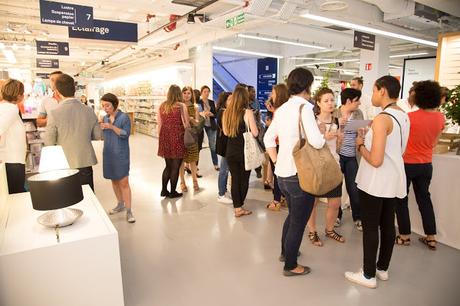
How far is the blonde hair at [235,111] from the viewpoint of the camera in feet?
12.1

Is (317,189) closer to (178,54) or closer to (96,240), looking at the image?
(96,240)

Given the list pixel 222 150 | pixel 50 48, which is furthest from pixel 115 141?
pixel 50 48

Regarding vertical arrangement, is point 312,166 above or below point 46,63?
below

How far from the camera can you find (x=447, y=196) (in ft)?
10.6

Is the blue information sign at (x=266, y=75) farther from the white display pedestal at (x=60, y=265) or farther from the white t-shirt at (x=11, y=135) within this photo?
the white display pedestal at (x=60, y=265)

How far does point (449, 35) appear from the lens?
21.8ft

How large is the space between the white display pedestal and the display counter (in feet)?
10.1

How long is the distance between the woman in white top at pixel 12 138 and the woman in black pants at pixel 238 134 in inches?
81.3

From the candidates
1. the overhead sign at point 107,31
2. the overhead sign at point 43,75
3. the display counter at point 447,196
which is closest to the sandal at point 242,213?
the display counter at point 447,196

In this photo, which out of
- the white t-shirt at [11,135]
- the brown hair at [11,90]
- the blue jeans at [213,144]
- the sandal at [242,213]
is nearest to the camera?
the white t-shirt at [11,135]

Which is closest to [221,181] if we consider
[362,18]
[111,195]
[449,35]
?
[111,195]

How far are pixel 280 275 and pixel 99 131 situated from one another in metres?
2.14

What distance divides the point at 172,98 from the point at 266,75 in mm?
10251

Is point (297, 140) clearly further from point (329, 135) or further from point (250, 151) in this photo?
point (250, 151)
